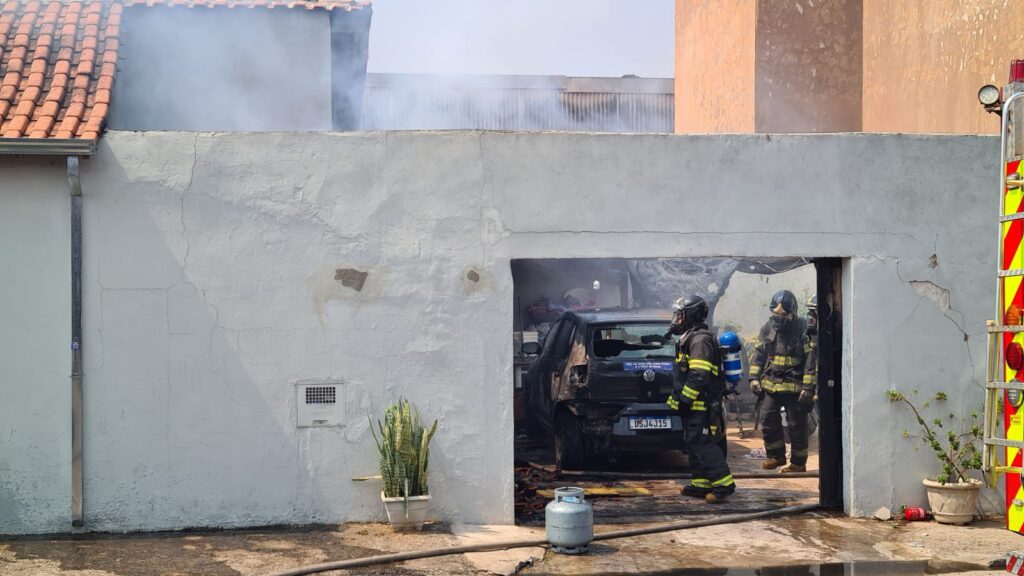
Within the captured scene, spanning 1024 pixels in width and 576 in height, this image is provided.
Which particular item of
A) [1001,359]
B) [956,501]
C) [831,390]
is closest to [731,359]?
[831,390]

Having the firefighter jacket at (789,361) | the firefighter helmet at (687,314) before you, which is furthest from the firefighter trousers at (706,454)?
the firefighter jacket at (789,361)

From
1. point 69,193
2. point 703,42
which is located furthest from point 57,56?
point 703,42

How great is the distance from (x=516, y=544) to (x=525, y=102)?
16.9m

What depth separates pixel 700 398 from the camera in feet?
29.0

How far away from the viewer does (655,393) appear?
974cm

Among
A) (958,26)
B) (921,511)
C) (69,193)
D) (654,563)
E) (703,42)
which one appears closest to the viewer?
(654,563)

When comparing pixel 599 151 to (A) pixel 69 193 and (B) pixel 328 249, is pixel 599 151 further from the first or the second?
(A) pixel 69 193

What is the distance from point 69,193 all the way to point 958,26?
8942mm

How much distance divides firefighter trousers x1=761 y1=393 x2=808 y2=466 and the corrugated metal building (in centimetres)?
Result: 1241

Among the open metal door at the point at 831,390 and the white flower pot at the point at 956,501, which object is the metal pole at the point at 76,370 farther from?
the white flower pot at the point at 956,501

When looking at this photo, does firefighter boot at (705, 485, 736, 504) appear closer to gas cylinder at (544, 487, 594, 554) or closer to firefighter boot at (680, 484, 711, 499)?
firefighter boot at (680, 484, 711, 499)

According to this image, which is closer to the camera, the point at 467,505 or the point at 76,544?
the point at 76,544

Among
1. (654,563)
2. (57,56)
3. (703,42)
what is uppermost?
(703,42)

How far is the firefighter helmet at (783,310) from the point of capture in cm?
1070
